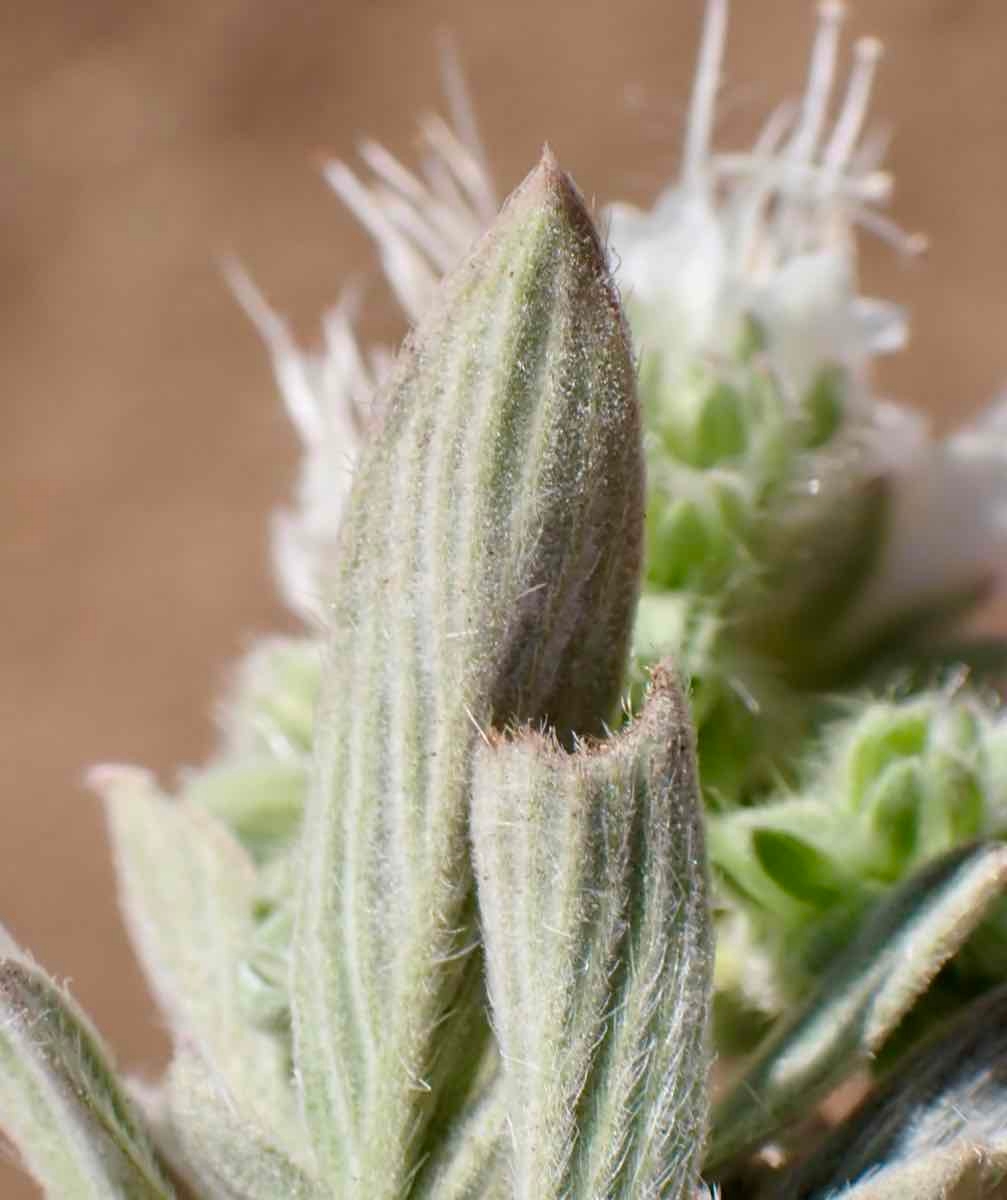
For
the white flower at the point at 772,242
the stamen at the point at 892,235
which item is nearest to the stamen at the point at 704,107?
the white flower at the point at 772,242

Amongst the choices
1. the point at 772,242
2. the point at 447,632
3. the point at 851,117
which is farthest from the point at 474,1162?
the point at 851,117

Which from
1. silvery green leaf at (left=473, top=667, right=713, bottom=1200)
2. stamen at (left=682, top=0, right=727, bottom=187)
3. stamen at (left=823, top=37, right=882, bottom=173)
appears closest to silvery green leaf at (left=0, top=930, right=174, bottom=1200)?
silvery green leaf at (left=473, top=667, right=713, bottom=1200)

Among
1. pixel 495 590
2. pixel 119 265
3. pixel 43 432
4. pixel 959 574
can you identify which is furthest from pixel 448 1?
pixel 495 590

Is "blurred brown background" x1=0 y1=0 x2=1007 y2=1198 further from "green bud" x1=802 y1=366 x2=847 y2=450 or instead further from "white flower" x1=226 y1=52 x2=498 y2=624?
"green bud" x1=802 y1=366 x2=847 y2=450

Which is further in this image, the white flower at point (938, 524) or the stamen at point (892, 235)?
the stamen at point (892, 235)

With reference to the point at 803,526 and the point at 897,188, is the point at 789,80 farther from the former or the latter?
the point at 803,526

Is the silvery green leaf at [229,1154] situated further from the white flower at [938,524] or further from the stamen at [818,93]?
the stamen at [818,93]
